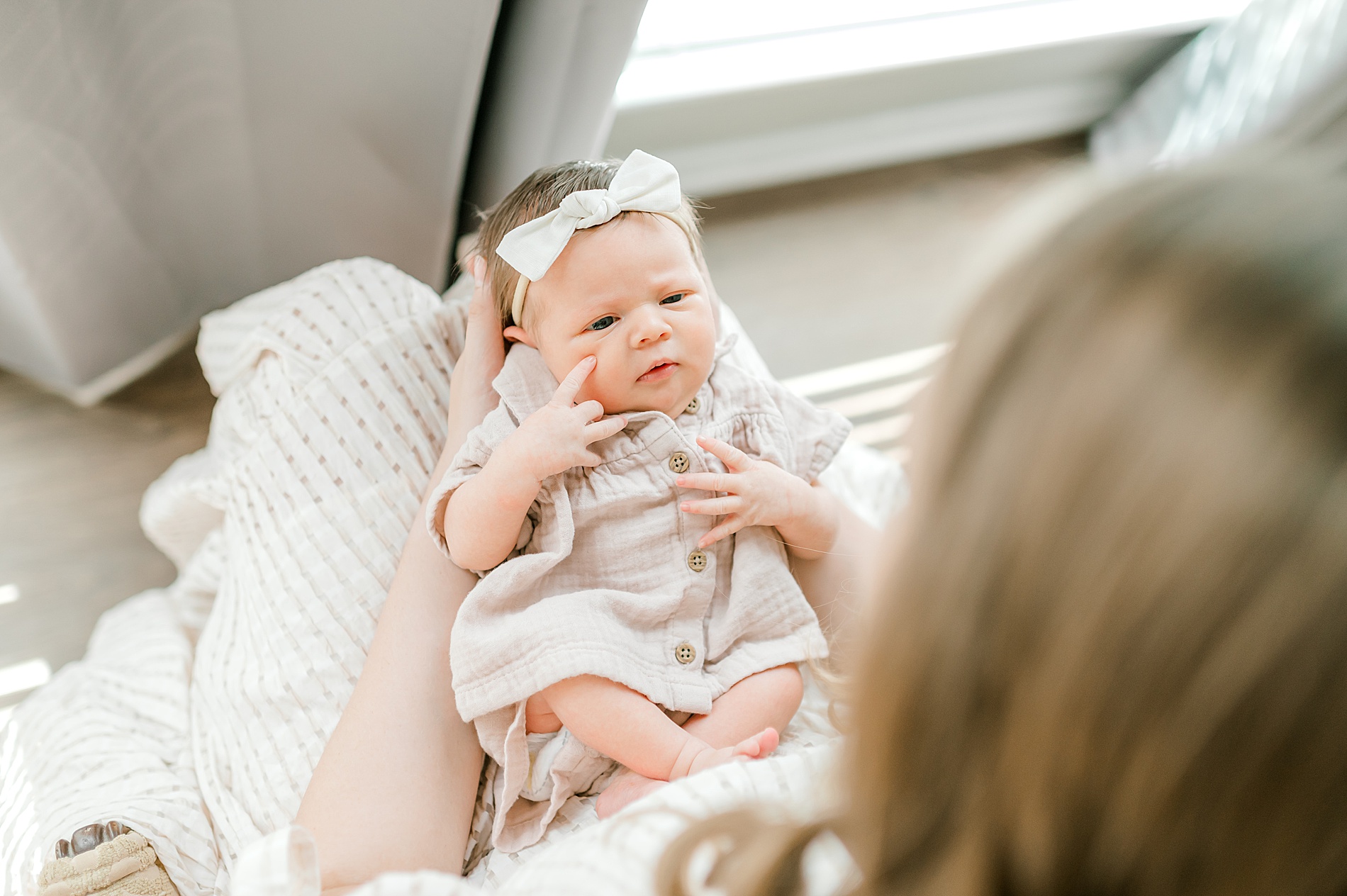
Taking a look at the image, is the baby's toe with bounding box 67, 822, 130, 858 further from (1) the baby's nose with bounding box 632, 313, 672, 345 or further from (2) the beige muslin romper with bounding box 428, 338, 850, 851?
(1) the baby's nose with bounding box 632, 313, 672, 345

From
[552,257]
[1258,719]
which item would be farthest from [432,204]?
[1258,719]

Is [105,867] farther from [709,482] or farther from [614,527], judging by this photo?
[709,482]

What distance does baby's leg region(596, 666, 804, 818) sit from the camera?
35.3 inches

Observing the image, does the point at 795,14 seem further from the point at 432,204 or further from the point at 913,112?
the point at 432,204

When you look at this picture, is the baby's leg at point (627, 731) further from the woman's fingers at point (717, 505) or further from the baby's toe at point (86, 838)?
the baby's toe at point (86, 838)

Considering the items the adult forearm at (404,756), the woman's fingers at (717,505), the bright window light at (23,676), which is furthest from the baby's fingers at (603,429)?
the bright window light at (23,676)

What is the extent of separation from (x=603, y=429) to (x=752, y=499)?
0.60 feet

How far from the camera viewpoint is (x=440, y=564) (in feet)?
3.22

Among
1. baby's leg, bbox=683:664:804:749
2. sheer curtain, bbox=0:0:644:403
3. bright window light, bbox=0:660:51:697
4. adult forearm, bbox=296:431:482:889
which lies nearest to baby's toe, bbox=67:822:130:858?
adult forearm, bbox=296:431:482:889

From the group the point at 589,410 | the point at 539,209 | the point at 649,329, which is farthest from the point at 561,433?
the point at 539,209

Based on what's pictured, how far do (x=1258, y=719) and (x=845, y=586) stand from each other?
2.26 feet

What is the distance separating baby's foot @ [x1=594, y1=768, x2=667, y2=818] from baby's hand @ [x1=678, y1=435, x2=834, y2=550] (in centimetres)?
25

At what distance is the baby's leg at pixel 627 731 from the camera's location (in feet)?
2.89

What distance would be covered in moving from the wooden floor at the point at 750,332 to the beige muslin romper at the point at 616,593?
411 mm
